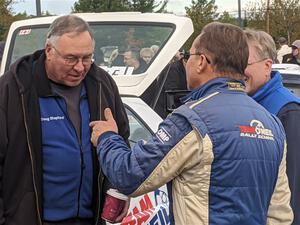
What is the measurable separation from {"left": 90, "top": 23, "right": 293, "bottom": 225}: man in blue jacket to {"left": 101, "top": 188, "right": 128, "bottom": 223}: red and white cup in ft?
1.23

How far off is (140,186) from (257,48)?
115 centimetres

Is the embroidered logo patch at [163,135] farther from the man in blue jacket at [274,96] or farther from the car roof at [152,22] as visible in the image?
the car roof at [152,22]

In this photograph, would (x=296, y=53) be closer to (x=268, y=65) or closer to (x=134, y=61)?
(x=134, y=61)

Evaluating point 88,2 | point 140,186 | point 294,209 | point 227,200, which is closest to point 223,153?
point 227,200

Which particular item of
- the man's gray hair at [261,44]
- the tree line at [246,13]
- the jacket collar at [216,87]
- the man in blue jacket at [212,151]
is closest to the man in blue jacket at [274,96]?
the man's gray hair at [261,44]

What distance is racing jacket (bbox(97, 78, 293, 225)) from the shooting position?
227cm

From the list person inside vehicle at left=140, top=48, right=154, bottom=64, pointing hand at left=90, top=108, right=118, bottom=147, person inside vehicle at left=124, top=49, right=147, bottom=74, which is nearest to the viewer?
pointing hand at left=90, top=108, right=118, bottom=147

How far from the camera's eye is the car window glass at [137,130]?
3.84m

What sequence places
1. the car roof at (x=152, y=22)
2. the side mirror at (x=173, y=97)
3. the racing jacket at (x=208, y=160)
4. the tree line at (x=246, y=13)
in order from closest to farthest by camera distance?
the racing jacket at (x=208, y=160) < the side mirror at (x=173, y=97) < the car roof at (x=152, y=22) < the tree line at (x=246, y=13)

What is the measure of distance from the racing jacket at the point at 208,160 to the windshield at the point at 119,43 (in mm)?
2477

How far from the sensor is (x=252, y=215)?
2.36 m

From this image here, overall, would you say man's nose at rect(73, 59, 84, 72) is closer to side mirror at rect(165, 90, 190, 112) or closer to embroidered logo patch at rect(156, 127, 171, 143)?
embroidered logo patch at rect(156, 127, 171, 143)

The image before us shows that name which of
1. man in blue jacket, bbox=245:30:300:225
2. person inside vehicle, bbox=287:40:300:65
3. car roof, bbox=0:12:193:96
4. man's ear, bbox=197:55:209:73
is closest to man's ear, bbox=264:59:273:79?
man in blue jacket, bbox=245:30:300:225

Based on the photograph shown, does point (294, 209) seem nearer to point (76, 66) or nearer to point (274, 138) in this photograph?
point (274, 138)
